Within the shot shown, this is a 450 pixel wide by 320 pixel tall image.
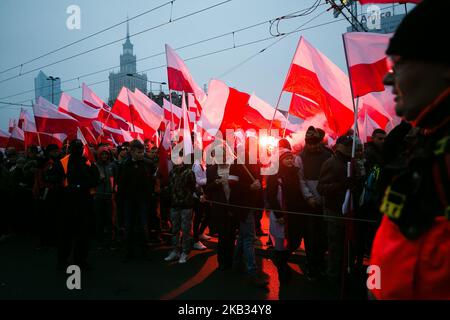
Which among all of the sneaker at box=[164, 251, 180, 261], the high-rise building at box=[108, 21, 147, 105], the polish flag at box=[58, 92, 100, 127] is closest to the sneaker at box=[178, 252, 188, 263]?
the sneaker at box=[164, 251, 180, 261]

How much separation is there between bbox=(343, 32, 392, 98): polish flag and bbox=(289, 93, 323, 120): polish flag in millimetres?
3587

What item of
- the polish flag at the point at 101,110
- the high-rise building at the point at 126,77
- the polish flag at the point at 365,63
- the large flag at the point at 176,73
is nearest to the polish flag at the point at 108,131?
the polish flag at the point at 101,110

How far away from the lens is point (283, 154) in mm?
5340

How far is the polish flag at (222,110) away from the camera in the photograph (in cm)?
743

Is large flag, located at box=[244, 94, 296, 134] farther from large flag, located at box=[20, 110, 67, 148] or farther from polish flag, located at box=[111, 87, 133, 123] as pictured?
large flag, located at box=[20, 110, 67, 148]

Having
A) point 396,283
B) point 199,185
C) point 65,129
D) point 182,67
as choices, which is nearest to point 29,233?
point 65,129

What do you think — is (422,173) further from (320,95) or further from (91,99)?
(91,99)

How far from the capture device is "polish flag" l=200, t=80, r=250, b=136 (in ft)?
24.4

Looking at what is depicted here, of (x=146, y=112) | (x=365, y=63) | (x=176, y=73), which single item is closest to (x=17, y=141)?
(x=146, y=112)

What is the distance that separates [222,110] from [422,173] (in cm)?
641

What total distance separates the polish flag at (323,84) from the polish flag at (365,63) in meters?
1.36

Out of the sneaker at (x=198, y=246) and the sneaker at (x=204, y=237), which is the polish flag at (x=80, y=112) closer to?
the sneaker at (x=204, y=237)

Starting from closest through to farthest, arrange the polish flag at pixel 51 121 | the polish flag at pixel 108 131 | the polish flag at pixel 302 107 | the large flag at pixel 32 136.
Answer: the polish flag at pixel 302 107
the polish flag at pixel 51 121
the large flag at pixel 32 136
the polish flag at pixel 108 131
